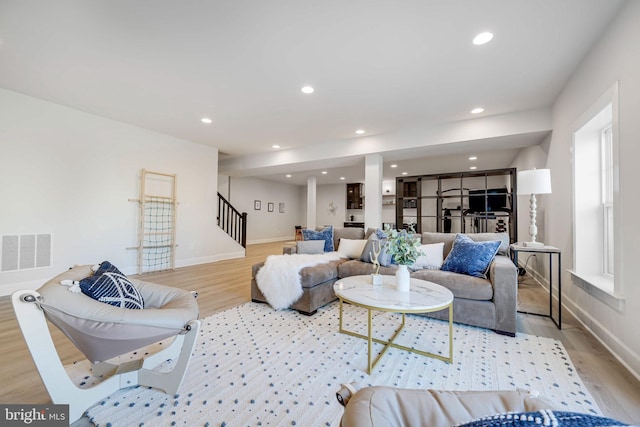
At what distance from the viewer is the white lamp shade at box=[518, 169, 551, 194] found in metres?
2.80

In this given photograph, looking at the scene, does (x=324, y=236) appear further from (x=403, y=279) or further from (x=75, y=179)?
(x=75, y=179)

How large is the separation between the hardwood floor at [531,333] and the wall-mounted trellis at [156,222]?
130 centimetres

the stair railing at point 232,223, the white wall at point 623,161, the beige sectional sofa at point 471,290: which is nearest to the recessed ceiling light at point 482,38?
the white wall at point 623,161

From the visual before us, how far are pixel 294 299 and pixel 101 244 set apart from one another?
11.7 feet

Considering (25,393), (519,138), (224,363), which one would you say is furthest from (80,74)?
(519,138)

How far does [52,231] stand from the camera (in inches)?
148

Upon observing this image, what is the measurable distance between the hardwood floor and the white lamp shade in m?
1.37

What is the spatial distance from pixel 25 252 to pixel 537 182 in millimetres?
6396

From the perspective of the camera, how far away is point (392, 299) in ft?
6.47

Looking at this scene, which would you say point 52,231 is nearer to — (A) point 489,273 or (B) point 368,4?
(B) point 368,4

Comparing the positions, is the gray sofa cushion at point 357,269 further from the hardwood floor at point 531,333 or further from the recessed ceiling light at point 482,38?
the recessed ceiling light at point 482,38

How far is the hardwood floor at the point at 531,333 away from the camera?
61.2 inches

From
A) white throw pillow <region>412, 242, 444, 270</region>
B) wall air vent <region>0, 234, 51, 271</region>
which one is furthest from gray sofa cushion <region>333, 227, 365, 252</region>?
wall air vent <region>0, 234, 51, 271</region>

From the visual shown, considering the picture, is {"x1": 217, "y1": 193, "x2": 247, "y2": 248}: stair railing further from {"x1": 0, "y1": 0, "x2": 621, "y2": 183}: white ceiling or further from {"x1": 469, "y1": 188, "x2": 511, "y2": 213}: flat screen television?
{"x1": 469, "y1": 188, "x2": 511, "y2": 213}: flat screen television
